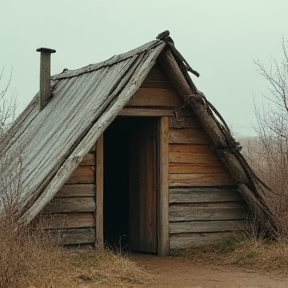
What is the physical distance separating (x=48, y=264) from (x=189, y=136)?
4178mm

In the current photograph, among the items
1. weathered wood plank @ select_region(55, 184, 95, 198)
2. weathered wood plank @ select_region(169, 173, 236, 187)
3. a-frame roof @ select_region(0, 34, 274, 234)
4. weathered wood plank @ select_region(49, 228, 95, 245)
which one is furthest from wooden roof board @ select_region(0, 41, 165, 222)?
weathered wood plank @ select_region(169, 173, 236, 187)

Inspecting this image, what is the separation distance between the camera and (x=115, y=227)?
14.0 metres

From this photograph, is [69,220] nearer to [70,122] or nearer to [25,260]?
[70,122]

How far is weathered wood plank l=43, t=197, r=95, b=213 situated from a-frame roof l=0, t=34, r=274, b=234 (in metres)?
0.50

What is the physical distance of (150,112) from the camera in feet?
35.2

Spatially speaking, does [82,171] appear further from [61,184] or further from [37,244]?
[37,244]

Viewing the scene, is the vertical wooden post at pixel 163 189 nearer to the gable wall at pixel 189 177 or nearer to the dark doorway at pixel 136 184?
the gable wall at pixel 189 177

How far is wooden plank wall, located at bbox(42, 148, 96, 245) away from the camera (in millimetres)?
9742

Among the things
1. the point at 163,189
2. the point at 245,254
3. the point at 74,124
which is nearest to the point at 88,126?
the point at 74,124

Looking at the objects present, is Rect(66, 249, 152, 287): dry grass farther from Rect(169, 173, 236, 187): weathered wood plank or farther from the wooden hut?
Rect(169, 173, 236, 187): weathered wood plank

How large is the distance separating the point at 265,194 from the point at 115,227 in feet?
13.2

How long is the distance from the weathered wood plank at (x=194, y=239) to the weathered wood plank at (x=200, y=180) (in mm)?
874

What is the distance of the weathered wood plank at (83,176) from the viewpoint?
9.99 m

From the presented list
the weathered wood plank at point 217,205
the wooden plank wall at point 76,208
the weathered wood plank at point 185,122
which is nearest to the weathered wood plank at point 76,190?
the wooden plank wall at point 76,208
